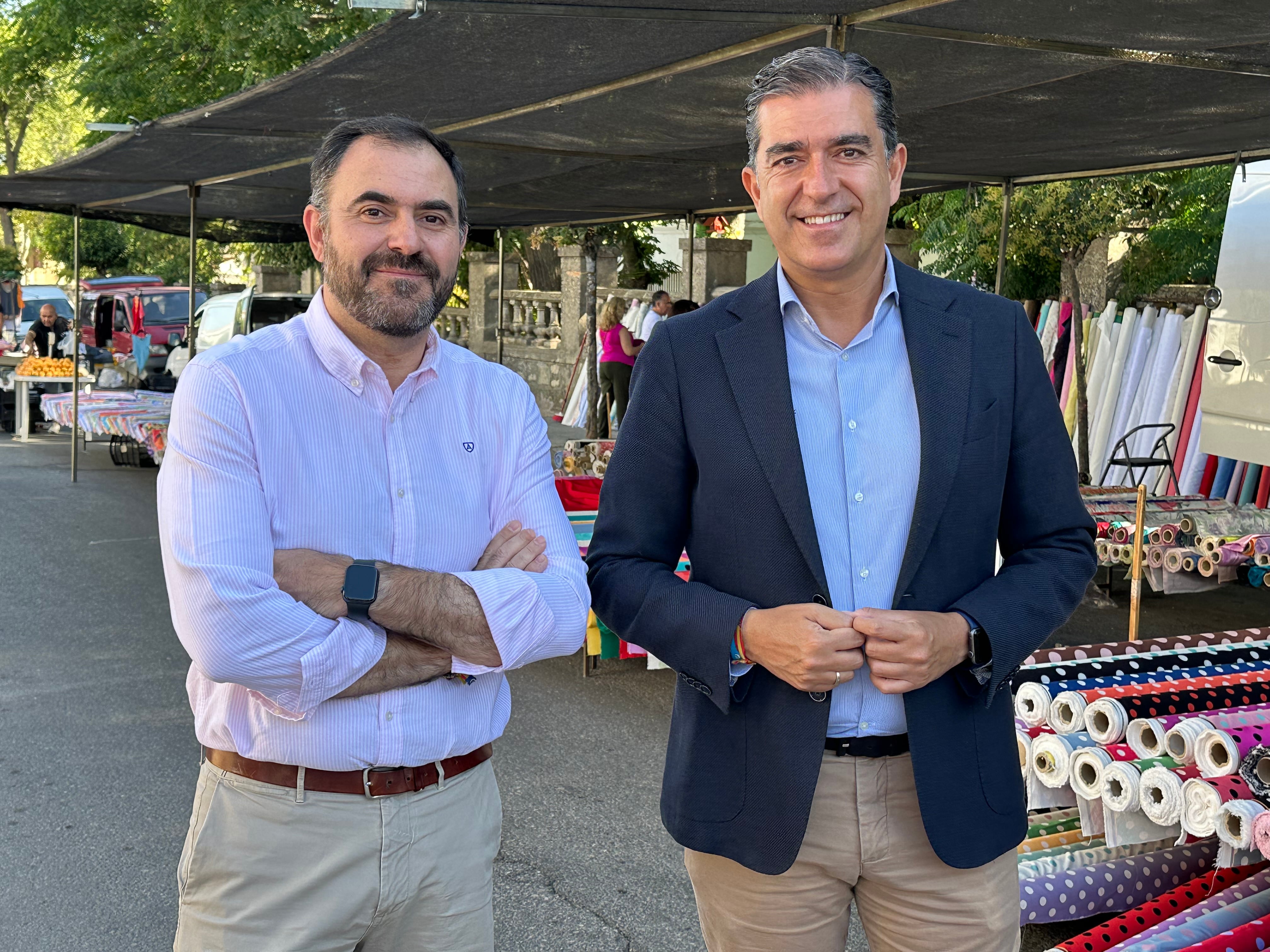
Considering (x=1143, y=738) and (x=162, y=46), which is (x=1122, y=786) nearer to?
(x=1143, y=738)

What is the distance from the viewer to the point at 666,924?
364 centimetres

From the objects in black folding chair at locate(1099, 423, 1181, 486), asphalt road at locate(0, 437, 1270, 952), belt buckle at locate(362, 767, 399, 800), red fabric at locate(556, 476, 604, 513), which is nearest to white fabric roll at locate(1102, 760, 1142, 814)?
asphalt road at locate(0, 437, 1270, 952)

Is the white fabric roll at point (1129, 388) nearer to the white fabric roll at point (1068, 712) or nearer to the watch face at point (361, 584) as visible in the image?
the white fabric roll at point (1068, 712)

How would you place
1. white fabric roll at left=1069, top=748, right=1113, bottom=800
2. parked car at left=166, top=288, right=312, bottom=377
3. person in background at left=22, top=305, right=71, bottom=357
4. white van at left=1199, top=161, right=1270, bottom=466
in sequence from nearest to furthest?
white fabric roll at left=1069, top=748, right=1113, bottom=800
white van at left=1199, top=161, right=1270, bottom=466
parked car at left=166, top=288, right=312, bottom=377
person in background at left=22, top=305, right=71, bottom=357

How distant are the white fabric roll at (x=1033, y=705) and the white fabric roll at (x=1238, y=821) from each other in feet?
1.98

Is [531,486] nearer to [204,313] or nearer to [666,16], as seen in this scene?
[666,16]

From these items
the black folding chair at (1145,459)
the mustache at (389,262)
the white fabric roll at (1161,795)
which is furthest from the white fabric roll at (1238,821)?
the black folding chair at (1145,459)

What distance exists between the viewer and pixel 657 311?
49.0 ft

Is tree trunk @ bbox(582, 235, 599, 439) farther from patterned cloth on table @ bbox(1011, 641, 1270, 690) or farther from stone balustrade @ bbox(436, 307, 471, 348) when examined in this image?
patterned cloth on table @ bbox(1011, 641, 1270, 690)

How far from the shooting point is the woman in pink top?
14195 mm

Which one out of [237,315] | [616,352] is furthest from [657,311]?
[237,315]

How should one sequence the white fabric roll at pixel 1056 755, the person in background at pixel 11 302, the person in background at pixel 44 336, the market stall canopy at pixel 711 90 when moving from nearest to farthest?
the white fabric roll at pixel 1056 755 < the market stall canopy at pixel 711 90 < the person in background at pixel 44 336 < the person in background at pixel 11 302

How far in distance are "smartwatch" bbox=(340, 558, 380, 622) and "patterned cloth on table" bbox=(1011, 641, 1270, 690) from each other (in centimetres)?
236

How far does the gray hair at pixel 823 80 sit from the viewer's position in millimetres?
1849
